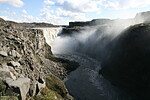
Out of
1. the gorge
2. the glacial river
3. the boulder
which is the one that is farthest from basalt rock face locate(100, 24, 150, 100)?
the boulder

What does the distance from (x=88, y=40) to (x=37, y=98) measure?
124m

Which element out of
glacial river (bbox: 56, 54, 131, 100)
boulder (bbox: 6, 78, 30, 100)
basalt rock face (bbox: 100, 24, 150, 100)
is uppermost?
boulder (bbox: 6, 78, 30, 100)

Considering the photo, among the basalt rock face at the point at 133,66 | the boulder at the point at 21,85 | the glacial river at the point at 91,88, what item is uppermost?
the boulder at the point at 21,85

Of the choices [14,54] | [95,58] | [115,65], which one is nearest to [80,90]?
[115,65]

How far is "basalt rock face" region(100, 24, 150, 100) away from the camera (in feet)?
172

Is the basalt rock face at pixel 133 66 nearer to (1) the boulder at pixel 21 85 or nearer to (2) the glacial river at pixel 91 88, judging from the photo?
(2) the glacial river at pixel 91 88

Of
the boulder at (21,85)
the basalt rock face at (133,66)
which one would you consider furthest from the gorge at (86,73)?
the boulder at (21,85)

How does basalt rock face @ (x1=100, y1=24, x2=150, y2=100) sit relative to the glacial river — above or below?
above

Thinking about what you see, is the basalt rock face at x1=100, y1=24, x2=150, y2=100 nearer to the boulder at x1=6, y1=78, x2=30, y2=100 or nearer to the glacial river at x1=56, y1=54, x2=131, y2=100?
the glacial river at x1=56, y1=54, x2=131, y2=100

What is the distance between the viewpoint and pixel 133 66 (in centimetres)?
5944

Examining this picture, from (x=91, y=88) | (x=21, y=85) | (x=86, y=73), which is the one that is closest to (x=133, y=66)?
(x=91, y=88)

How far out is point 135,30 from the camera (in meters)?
68.9

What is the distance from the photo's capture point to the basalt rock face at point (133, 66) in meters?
52.5

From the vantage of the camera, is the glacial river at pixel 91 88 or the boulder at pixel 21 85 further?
the glacial river at pixel 91 88
